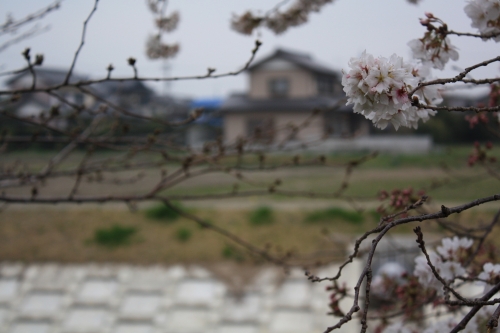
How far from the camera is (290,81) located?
372 inches

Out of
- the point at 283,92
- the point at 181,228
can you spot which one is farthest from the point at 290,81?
the point at 181,228

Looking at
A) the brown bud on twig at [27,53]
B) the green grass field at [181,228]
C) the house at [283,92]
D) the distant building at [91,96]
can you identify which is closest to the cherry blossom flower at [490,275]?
the distant building at [91,96]

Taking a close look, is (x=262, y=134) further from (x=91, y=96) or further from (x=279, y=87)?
(x=279, y=87)

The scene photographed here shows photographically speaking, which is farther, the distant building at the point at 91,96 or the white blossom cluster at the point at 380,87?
the distant building at the point at 91,96

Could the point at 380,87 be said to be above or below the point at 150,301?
below

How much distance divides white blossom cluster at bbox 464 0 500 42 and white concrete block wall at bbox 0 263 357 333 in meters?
2.09

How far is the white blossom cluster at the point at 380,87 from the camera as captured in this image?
48 cm

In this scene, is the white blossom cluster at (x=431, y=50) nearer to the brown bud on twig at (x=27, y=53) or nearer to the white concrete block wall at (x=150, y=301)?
the brown bud on twig at (x=27, y=53)

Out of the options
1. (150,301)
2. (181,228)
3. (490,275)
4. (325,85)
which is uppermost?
(325,85)

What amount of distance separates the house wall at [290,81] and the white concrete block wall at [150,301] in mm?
6081

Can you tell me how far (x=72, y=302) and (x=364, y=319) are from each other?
114 inches

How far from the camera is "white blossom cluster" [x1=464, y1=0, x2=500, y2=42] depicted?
2.13 feet

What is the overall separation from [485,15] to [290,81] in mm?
8952

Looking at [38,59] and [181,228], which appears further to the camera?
[181,228]
